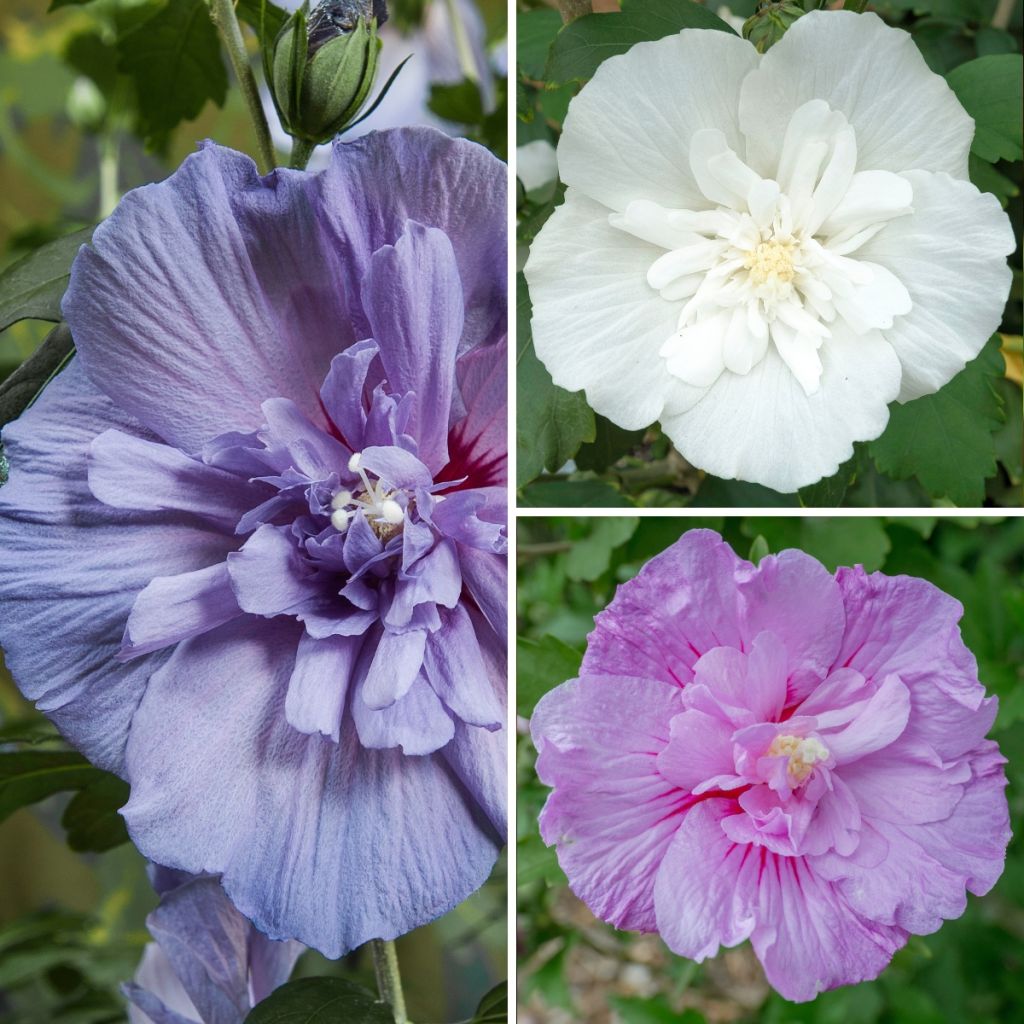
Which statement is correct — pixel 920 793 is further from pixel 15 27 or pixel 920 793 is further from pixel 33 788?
pixel 15 27

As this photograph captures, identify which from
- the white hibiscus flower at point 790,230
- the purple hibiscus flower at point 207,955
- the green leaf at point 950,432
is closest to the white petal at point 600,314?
the white hibiscus flower at point 790,230

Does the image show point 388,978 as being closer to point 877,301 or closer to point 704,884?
point 704,884

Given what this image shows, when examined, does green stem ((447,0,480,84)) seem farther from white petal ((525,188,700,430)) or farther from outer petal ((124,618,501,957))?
outer petal ((124,618,501,957))

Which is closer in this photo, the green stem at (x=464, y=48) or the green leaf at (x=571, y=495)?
the green leaf at (x=571, y=495)

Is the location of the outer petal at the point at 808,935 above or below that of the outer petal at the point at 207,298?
below

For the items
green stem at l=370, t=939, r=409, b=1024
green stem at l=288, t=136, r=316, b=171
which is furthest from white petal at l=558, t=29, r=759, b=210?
green stem at l=370, t=939, r=409, b=1024

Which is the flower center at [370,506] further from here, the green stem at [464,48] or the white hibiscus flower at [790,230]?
the green stem at [464,48]
